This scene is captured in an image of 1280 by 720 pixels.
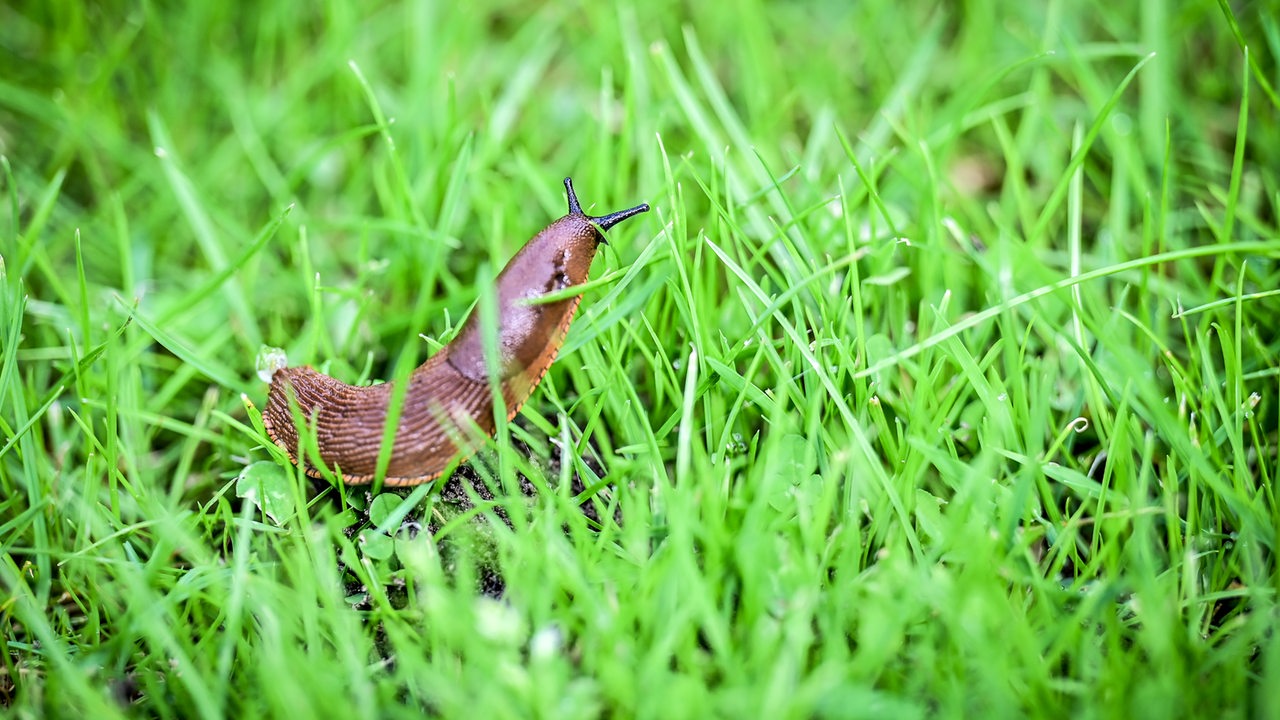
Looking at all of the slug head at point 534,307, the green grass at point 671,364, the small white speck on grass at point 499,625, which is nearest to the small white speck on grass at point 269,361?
the green grass at point 671,364

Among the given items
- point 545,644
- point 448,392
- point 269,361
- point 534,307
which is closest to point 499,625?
point 545,644

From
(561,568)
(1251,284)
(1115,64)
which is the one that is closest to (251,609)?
(561,568)

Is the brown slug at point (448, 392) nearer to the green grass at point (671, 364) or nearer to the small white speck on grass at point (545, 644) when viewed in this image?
the green grass at point (671, 364)

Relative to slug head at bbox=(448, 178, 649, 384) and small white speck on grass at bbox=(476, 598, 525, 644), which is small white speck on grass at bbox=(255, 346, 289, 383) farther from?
small white speck on grass at bbox=(476, 598, 525, 644)

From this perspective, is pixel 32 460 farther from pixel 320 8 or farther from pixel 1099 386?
pixel 1099 386

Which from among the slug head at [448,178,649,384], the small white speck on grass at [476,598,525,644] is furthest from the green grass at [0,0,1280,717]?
the slug head at [448,178,649,384]

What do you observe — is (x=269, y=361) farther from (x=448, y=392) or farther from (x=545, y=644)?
(x=545, y=644)
